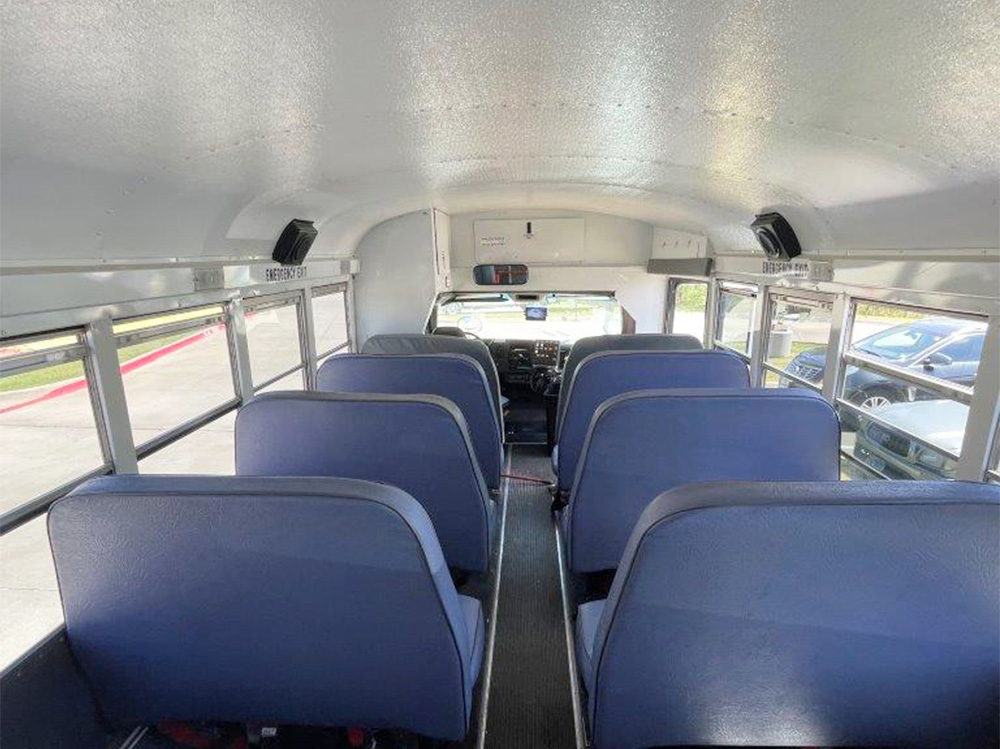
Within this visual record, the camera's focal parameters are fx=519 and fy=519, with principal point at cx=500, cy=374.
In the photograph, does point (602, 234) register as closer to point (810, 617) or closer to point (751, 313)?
point (751, 313)

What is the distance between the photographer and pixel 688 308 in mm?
5828

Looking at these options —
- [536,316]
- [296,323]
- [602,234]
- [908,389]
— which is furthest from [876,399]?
[296,323]

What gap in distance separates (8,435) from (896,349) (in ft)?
16.9

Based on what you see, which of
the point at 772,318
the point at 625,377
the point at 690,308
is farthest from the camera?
the point at 690,308

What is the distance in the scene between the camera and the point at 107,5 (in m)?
0.87

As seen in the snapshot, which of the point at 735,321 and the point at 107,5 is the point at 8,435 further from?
the point at 735,321

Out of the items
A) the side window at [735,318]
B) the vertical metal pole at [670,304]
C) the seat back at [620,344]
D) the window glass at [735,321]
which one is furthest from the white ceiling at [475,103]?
the vertical metal pole at [670,304]

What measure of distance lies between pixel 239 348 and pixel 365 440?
5.60ft

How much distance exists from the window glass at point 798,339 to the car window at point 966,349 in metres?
0.73

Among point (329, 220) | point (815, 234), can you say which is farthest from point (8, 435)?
point (815, 234)

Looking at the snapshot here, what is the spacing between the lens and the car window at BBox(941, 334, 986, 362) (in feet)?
7.07

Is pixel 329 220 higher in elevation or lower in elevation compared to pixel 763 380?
higher

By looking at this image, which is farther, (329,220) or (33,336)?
(329,220)

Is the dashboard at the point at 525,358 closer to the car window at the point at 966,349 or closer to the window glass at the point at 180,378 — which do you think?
the window glass at the point at 180,378
